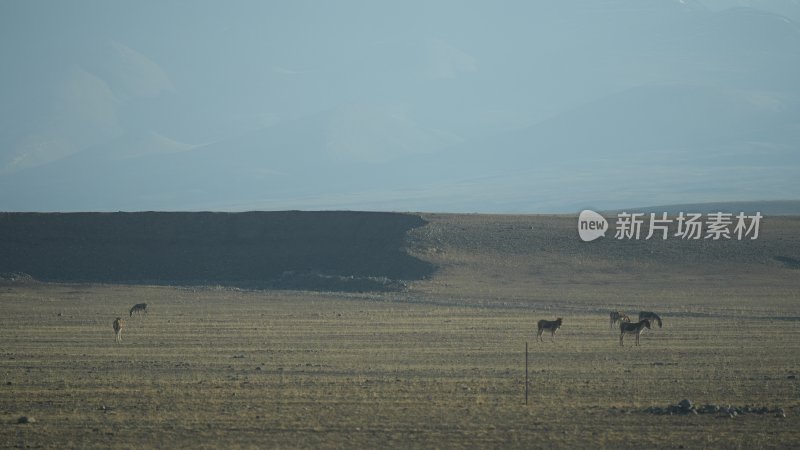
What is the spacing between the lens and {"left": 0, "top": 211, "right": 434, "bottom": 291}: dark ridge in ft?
201

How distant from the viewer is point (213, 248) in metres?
65.4

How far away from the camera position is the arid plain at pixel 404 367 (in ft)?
60.8

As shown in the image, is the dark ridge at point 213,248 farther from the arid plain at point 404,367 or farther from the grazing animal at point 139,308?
the grazing animal at point 139,308

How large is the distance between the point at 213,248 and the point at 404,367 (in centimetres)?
4083

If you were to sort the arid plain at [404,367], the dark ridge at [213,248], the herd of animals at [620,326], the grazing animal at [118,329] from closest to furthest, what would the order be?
1. the arid plain at [404,367]
2. the herd of animals at [620,326]
3. the grazing animal at [118,329]
4. the dark ridge at [213,248]

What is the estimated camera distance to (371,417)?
1964 centimetres

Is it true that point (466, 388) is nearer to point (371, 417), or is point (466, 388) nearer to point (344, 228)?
point (371, 417)

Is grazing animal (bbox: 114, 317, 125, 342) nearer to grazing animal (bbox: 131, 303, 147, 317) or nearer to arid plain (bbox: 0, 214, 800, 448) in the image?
arid plain (bbox: 0, 214, 800, 448)

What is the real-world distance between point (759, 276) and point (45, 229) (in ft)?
135

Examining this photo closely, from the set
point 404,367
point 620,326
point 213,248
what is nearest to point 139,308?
point 404,367

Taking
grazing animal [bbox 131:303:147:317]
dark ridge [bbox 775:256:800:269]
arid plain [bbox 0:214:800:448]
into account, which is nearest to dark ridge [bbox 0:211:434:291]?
arid plain [bbox 0:214:800:448]

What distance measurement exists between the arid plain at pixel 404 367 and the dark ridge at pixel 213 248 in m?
5.52

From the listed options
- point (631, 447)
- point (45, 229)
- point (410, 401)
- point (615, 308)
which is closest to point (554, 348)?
point (410, 401)

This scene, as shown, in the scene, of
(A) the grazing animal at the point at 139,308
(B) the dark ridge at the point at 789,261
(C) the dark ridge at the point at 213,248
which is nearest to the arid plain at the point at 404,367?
(A) the grazing animal at the point at 139,308
